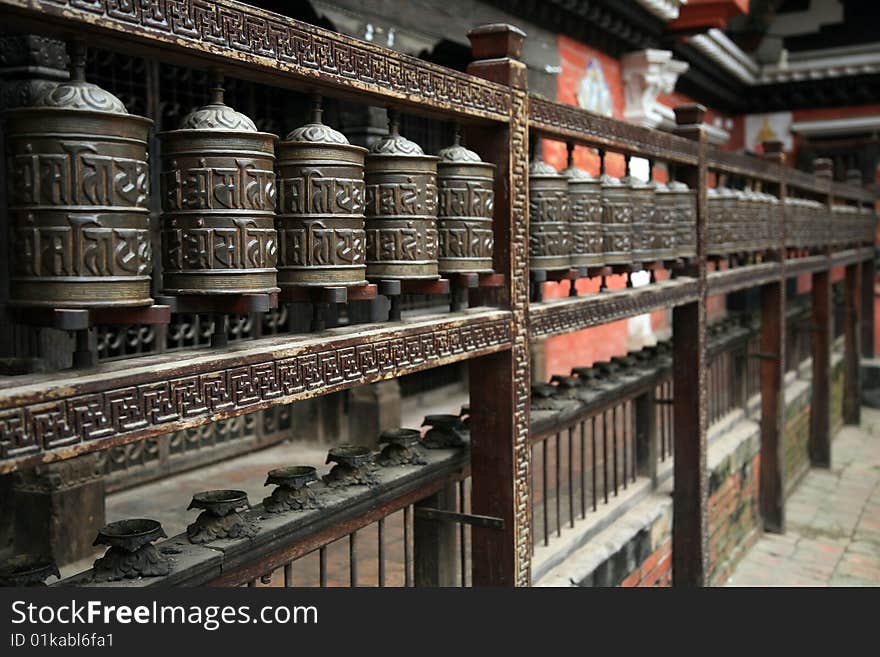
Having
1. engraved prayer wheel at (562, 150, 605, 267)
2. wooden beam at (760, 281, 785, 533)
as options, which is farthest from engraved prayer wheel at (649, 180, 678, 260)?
wooden beam at (760, 281, 785, 533)

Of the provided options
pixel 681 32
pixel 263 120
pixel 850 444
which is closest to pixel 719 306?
pixel 850 444

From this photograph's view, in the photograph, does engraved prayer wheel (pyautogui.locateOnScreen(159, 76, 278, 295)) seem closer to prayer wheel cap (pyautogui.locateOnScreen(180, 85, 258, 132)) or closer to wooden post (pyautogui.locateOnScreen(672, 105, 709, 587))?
prayer wheel cap (pyautogui.locateOnScreen(180, 85, 258, 132))

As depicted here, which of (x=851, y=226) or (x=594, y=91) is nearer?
(x=594, y=91)

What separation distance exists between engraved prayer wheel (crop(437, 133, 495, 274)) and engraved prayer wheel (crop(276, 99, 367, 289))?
0.49 m

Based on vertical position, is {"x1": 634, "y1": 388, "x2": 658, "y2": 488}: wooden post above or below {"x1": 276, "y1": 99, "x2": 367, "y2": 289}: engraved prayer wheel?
below

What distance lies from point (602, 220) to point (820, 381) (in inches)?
257

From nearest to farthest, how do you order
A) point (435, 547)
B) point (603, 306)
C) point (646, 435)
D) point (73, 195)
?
point (73, 195), point (435, 547), point (603, 306), point (646, 435)

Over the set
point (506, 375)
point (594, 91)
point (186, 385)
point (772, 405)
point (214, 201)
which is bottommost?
point (772, 405)

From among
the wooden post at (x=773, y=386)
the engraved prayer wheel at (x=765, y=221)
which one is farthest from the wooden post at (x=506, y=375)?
the wooden post at (x=773, y=386)

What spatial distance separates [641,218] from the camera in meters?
3.67

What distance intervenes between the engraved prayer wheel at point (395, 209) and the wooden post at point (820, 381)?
291 inches

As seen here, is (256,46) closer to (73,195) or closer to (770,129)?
(73,195)

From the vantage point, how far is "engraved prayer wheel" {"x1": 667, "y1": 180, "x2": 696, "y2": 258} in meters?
4.05

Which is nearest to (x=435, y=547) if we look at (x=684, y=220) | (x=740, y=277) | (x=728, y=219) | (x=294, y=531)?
(x=294, y=531)
